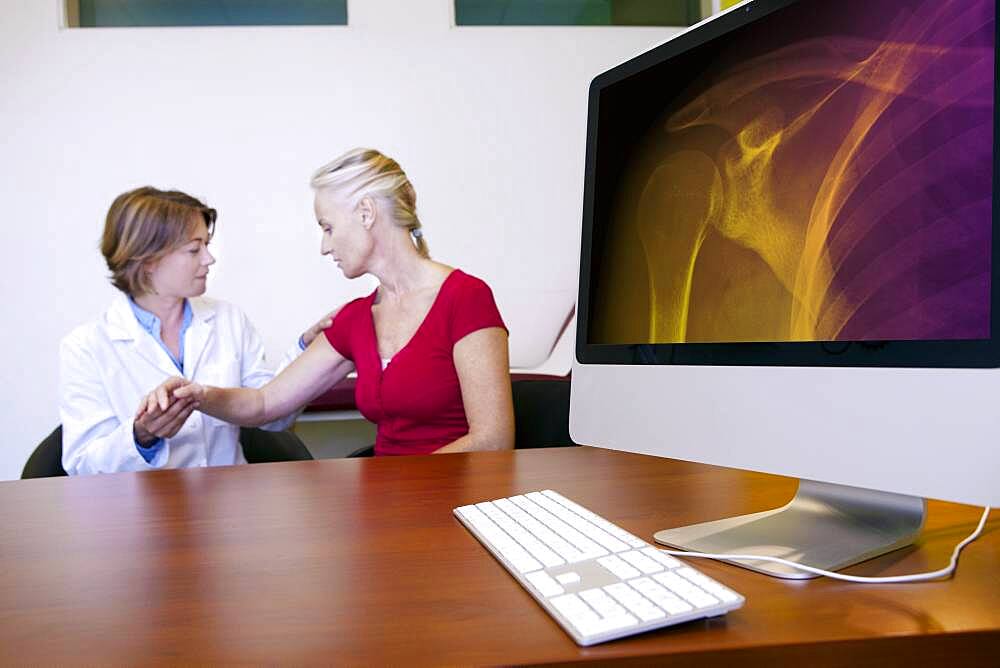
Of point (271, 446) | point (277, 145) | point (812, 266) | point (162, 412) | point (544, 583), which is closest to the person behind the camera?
point (544, 583)

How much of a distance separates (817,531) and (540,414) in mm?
1337

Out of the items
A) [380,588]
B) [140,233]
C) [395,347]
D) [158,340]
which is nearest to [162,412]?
[395,347]

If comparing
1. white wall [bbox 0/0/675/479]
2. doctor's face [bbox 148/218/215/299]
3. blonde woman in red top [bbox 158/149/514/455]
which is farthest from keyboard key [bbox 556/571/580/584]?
white wall [bbox 0/0/675/479]

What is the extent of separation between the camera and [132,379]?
249cm

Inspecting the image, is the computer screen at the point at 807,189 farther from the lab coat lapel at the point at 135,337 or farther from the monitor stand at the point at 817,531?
the lab coat lapel at the point at 135,337

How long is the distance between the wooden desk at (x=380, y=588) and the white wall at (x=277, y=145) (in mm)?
3425

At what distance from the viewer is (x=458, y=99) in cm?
499

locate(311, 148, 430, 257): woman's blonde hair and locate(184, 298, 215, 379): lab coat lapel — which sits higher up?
locate(311, 148, 430, 257): woman's blonde hair

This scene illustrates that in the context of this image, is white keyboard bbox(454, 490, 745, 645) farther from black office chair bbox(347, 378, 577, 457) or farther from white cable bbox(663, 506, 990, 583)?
black office chair bbox(347, 378, 577, 457)

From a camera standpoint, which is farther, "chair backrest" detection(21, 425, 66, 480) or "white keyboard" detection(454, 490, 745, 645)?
"chair backrest" detection(21, 425, 66, 480)

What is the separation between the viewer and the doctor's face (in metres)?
2.58

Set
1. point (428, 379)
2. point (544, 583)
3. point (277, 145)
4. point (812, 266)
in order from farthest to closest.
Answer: point (277, 145)
point (428, 379)
point (812, 266)
point (544, 583)

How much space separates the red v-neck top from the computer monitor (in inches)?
39.5

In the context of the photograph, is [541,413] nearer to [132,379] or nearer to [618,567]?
[132,379]
